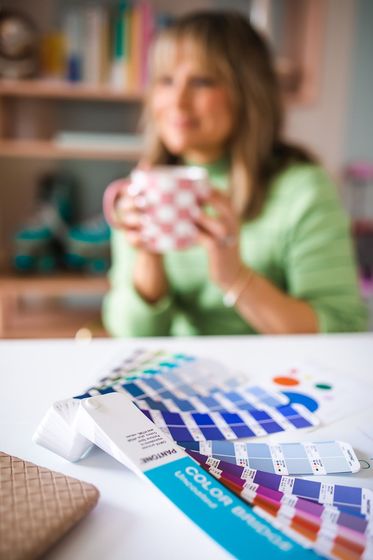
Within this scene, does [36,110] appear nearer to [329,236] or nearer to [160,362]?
[329,236]

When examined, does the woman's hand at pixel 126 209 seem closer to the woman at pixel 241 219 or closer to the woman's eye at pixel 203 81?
the woman at pixel 241 219

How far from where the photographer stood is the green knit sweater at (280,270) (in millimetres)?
938

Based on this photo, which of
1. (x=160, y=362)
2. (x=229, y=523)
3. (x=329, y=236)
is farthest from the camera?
(x=329, y=236)

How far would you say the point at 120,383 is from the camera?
506 mm

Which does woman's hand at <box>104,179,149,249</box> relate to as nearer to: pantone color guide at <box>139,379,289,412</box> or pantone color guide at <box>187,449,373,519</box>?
pantone color guide at <box>139,379,289,412</box>

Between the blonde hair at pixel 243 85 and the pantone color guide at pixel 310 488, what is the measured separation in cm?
71

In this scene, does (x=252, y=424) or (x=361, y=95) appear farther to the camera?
(x=361, y=95)

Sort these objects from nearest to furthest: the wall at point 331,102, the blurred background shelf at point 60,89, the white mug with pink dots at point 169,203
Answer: the white mug with pink dots at point 169,203 → the blurred background shelf at point 60,89 → the wall at point 331,102

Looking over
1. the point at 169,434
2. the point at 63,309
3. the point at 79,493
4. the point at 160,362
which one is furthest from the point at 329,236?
the point at 63,309

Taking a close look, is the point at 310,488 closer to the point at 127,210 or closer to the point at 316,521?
the point at 316,521

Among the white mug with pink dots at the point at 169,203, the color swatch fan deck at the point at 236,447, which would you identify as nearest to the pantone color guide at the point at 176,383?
the color swatch fan deck at the point at 236,447

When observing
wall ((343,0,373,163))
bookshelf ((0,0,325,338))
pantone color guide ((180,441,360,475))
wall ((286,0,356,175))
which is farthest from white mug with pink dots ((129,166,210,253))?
wall ((343,0,373,163))

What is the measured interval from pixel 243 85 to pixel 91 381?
2.37 feet

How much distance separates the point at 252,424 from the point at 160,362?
16 centimetres
